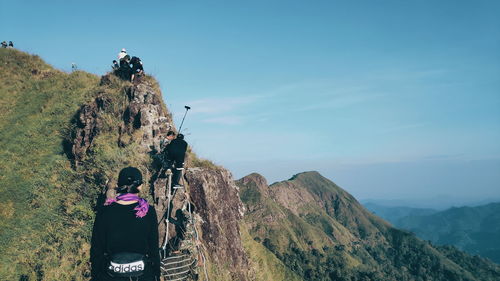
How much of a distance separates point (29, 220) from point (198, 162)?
9026 millimetres

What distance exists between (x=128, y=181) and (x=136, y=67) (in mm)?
15921

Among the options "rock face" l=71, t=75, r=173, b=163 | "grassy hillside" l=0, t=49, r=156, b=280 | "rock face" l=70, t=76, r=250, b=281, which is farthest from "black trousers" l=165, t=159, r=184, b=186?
"rock face" l=71, t=75, r=173, b=163

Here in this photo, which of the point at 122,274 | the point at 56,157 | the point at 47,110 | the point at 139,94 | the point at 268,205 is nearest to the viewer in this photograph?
the point at 122,274

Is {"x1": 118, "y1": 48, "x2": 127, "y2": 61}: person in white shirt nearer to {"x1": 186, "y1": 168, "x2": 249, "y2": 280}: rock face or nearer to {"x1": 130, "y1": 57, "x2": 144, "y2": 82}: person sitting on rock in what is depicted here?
{"x1": 130, "y1": 57, "x2": 144, "y2": 82}: person sitting on rock

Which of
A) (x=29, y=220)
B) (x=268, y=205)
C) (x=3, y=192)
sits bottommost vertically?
(x=268, y=205)

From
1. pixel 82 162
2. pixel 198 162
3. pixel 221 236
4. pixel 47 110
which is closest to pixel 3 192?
pixel 82 162

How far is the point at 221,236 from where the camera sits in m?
18.3

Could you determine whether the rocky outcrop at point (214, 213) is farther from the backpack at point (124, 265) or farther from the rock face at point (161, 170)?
the backpack at point (124, 265)

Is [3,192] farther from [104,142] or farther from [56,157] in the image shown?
[104,142]

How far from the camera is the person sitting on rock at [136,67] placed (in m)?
20.5

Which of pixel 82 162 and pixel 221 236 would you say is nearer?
pixel 82 162

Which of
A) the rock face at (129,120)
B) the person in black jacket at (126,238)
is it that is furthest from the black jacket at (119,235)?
the rock face at (129,120)

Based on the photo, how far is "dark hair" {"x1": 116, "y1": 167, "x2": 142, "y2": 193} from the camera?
6.78 m

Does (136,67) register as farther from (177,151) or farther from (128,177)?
(128,177)
